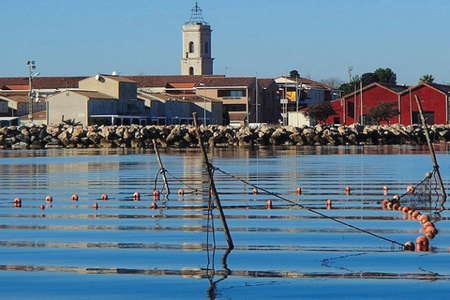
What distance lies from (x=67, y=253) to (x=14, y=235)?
309 centimetres

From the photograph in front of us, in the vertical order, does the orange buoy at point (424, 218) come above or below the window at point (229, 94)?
below

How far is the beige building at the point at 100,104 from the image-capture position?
120 metres

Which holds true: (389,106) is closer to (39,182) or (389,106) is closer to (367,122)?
(367,122)

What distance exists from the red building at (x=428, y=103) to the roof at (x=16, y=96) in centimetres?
4502

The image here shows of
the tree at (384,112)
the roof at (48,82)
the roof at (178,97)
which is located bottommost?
the tree at (384,112)

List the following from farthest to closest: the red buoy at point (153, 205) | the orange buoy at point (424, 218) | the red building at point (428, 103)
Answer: the red building at point (428, 103) < the red buoy at point (153, 205) < the orange buoy at point (424, 218)

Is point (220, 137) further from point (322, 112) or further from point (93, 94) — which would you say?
point (322, 112)

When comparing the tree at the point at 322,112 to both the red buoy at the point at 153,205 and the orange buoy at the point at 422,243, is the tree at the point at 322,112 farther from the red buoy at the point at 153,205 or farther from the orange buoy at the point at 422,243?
the orange buoy at the point at 422,243

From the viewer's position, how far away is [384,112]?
4665 inches

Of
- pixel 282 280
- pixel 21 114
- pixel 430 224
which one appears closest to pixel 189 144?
pixel 21 114

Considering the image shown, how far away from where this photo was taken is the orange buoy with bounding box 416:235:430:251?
1866 centimetres

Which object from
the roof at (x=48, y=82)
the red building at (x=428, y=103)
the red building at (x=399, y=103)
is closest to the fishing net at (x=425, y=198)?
the red building at (x=399, y=103)

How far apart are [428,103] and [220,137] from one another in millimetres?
30480

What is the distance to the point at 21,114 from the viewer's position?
134 metres
